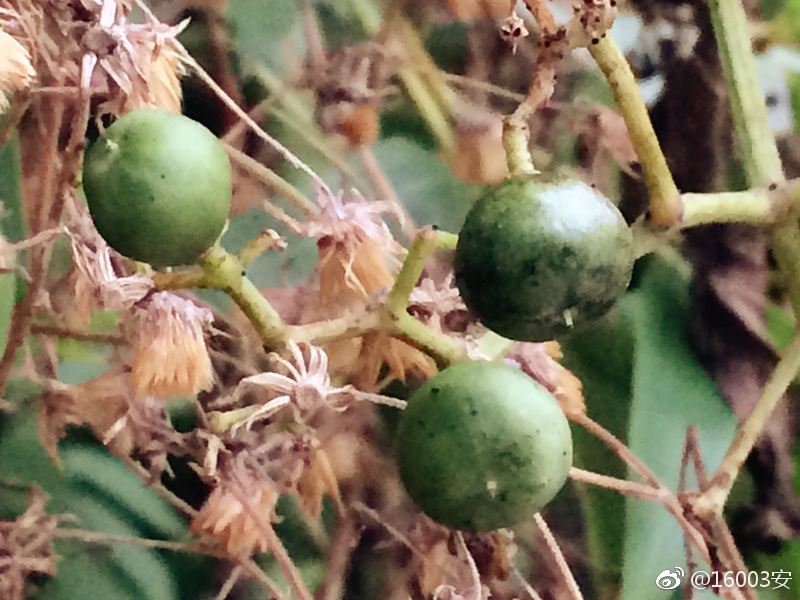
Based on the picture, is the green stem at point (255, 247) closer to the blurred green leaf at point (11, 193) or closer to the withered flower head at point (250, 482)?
the withered flower head at point (250, 482)

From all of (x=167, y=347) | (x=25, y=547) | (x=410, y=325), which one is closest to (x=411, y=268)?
(x=410, y=325)

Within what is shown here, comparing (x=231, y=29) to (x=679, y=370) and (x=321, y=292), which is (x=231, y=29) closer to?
(x=321, y=292)

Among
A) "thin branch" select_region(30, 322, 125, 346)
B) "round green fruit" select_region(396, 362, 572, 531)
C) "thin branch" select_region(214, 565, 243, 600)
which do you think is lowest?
"thin branch" select_region(214, 565, 243, 600)

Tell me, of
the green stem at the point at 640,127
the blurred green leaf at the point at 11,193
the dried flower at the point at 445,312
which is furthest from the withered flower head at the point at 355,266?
the blurred green leaf at the point at 11,193

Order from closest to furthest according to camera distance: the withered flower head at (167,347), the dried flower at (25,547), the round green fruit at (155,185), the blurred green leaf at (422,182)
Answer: the round green fruit at (155,185) → the withered flower head at (167,347) → the dried flower at (25,547) → the blurred green leaf at (422,182)

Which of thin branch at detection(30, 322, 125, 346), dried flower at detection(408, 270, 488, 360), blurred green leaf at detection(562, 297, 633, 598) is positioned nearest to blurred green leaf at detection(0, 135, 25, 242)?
thin branch at detection(30, 322, 125, 346)

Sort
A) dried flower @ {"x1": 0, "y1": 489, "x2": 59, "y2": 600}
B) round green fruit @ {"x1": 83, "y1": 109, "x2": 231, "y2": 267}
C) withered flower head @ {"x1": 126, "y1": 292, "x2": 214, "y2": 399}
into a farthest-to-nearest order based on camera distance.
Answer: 1. dried flower @ {"x1": 0, "y1": 489, "x2": 59, "y2": 600}
2. withered flower head @ {"x1": 126, "y1": 292, "x2": 214, "y2": 399}
3. round green fruit @ {"x1": 83, "y1": 109, "x2": 231, "y2": 267}

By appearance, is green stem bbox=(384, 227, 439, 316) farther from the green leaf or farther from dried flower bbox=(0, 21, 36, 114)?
the green leaf
